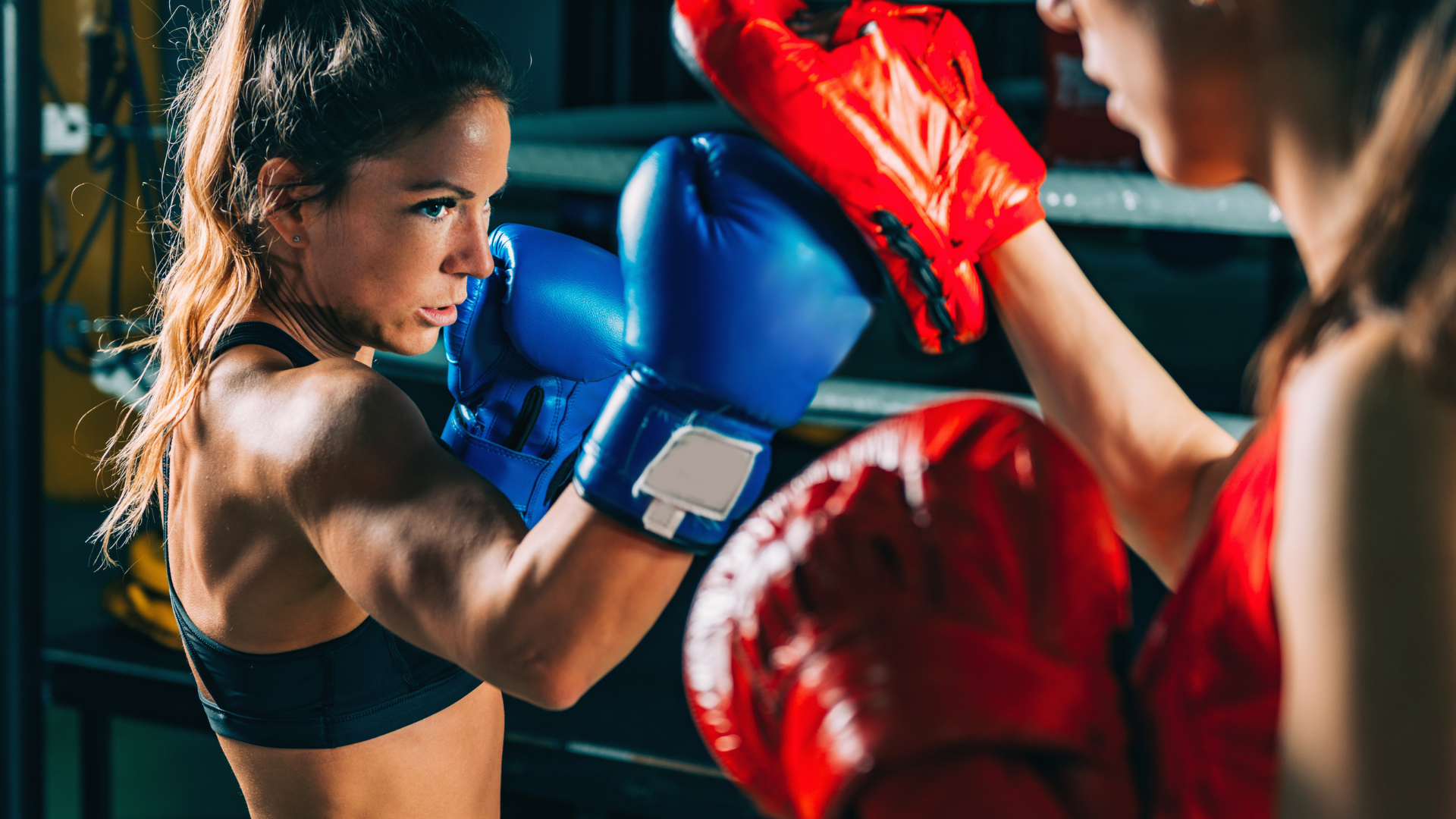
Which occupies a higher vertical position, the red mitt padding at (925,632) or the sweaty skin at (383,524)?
the red mitt padding at (925,632)

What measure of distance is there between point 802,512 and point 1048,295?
1.31 ft

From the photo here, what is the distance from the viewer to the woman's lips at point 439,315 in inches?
40.0

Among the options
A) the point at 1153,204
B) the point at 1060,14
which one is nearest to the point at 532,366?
the point at 1060,14

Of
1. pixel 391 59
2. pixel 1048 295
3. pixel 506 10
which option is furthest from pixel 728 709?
pixel 506 10

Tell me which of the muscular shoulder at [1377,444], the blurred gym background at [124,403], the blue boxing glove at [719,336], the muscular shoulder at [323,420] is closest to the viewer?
the muscular shoulder at [1377,444]

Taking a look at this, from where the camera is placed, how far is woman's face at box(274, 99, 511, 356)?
3.14 ft

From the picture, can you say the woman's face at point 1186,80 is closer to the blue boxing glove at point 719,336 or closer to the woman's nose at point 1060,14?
the woman's nose at point 1060,14

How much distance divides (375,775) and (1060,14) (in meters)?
0.81

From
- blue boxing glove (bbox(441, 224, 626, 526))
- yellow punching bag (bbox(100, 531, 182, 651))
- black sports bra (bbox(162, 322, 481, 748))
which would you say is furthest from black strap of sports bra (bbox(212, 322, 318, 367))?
yellow punching bag (bbox(100, 531, 182, 651))

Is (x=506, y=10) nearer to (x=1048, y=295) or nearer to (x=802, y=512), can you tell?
(x=1048, y=295)

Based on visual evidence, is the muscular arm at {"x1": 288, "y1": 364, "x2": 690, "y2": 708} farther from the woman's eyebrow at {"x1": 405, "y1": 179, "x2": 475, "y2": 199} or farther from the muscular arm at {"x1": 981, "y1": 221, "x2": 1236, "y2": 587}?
the muscular arm at {"x1": 981, "y1": 221, "x2": 1236, "y2": 587}

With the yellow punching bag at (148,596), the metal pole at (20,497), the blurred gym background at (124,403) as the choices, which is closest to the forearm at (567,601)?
the blurred gym background at (124,403)

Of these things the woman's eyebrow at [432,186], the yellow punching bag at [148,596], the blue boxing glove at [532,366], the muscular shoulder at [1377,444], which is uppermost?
the muscular shoulder at [1377,444]

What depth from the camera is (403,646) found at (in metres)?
0.97
